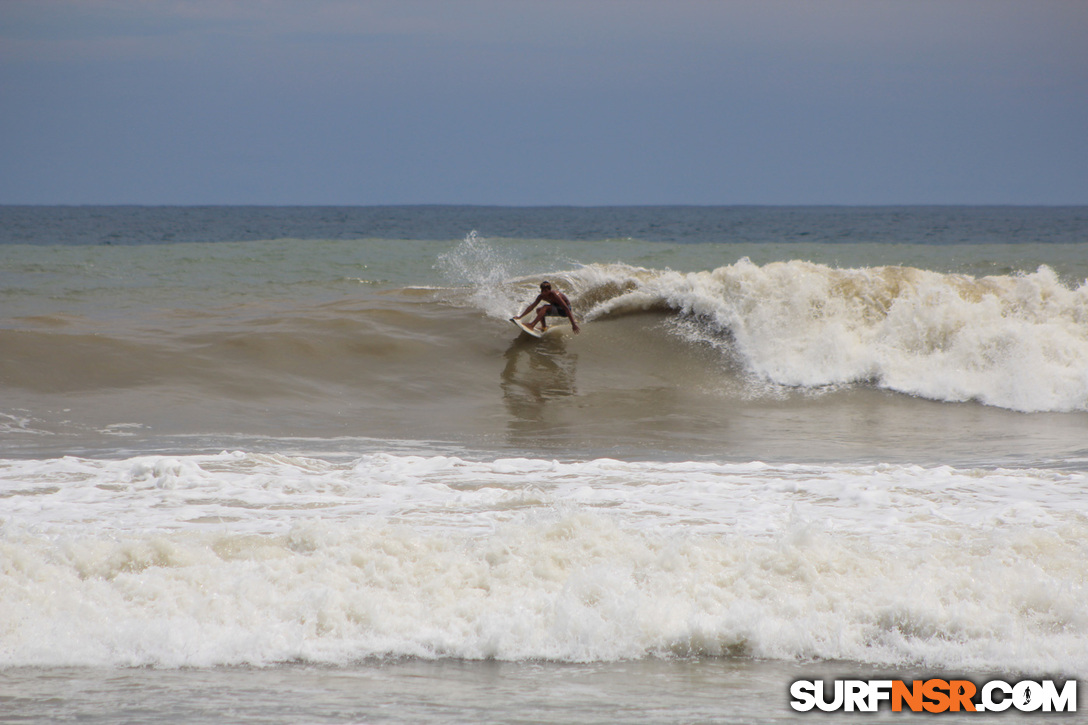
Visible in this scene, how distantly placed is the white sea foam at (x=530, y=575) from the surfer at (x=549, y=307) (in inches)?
278

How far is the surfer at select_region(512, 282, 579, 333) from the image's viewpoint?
493 inches

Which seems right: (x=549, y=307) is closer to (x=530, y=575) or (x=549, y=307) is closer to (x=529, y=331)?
(x=529, y=331)

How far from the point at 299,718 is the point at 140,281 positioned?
19.7m

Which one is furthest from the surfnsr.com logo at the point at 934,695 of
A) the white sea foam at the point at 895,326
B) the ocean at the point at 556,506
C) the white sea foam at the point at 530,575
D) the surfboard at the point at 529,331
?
the surfboard at the point at 529,331

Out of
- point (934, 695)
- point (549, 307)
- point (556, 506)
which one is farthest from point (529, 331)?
point (934, 695)

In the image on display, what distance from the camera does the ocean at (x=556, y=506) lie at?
338 cm

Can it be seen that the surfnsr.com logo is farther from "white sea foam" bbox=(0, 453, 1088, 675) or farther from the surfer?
the surfer

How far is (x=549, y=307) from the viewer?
41.8 ft

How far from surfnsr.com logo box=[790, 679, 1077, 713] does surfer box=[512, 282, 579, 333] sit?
9.27 m

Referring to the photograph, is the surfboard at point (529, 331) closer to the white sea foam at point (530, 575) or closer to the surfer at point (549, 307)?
the surfer at point (549, 307)

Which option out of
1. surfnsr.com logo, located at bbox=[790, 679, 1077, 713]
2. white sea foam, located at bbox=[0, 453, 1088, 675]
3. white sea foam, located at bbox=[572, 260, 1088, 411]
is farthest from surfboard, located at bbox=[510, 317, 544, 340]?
surfnsr.com logo, located at bbox=[790, 679, 1077, 713]

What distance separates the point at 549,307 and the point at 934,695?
9.86 meters

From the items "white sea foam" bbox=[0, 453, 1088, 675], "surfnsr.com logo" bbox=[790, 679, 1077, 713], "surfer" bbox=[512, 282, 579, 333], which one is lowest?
"surfnsr.com logo" bbox=[790, 679, 1077, 713]

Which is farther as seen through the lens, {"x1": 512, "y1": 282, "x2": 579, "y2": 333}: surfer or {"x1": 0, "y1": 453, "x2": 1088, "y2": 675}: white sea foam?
{"x1": 512, "y1": 282, "x2": 579, "y2": 333}: surfer
